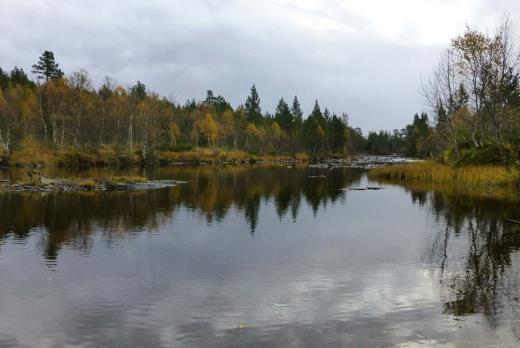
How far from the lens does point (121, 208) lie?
2633cm

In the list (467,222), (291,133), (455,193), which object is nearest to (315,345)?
(467,222)

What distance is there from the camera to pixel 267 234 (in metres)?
19.4

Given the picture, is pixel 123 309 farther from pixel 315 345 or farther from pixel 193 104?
pixel 193 104

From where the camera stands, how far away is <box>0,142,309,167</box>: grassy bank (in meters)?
69.0

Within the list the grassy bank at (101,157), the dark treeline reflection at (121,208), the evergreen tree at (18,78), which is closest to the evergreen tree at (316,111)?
the grassy bank at (101,157)

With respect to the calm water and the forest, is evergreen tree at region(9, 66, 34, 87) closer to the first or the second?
the forest

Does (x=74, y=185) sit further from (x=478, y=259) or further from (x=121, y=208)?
(x=478, y=259)

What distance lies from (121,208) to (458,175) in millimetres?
30822

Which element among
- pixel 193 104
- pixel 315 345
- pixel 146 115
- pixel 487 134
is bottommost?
pixel 315 345

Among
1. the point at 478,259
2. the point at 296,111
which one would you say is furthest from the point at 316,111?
the point at 478,259

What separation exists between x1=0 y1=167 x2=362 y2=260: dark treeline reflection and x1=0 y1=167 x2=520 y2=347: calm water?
172 mm

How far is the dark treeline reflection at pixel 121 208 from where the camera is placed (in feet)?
63.7

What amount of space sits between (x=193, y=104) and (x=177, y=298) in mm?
168465

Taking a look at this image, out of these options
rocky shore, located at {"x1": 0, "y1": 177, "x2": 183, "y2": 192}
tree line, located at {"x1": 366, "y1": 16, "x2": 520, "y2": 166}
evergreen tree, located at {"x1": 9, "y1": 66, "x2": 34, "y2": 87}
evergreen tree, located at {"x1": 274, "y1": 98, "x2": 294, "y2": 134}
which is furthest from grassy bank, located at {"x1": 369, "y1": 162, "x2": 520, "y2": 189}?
evergreen tree, located at {"x1": 9, "y1": 66, "x2": 34, "y2": 87}
